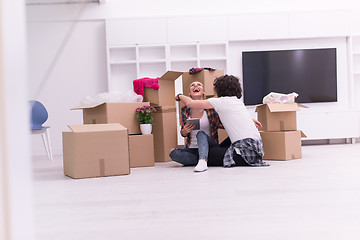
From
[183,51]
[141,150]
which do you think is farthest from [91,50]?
[141,150]

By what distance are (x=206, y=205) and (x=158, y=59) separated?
12.6 ft

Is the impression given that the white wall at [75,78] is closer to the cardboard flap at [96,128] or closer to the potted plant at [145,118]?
the potted plant at [145,118]

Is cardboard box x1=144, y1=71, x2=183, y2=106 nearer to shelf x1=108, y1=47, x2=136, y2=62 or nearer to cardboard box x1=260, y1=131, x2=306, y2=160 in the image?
cardboard box x1=260, y1=131, x2=306, y2=160

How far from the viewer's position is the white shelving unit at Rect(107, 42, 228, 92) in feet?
17.4

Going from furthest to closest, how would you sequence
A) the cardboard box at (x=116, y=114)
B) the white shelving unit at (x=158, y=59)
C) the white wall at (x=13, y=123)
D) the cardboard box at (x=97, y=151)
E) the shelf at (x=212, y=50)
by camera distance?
the shelf at (x=212, y=50)
the white shelving unit at (x=158, y=59)
the cardboard box at (x=116, y=114)
the cardboard box at (x=97, y=151)
the white wall at (x=13, y=123)

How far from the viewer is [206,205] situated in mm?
1657

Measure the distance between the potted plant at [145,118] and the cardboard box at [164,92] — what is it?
0.97ft

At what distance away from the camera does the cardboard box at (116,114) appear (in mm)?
3361

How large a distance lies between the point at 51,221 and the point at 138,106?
2.12 m

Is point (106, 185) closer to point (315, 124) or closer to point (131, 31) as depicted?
point (131, 31)

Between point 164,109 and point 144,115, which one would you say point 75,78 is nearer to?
point 164,109

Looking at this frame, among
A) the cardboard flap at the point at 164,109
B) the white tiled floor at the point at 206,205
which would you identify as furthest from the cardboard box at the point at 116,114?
the white tiled floor at the point at 206,205

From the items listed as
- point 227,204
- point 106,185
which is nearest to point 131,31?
point 106,185

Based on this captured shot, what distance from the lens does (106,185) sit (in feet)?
7.73
